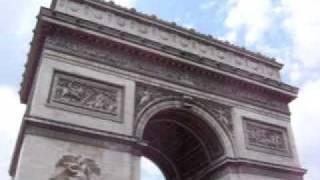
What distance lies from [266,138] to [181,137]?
311 centimetres

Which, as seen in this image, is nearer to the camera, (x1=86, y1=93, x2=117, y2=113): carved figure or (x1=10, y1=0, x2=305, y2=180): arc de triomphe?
(x1=10, y1=0, x2=305, y2=180): arc de triomphe

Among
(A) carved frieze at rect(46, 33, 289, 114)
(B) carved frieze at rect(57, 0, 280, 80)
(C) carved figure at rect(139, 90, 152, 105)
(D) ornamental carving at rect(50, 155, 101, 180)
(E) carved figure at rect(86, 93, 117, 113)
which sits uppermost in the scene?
(B) carved frieze at rect(57, 0, 280, 80)

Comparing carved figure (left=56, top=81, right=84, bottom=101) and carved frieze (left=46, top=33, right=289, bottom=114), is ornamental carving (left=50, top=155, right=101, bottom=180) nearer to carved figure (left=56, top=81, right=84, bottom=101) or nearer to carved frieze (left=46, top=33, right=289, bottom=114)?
carved figure (left=56, top=81, right=84, bottom=101)

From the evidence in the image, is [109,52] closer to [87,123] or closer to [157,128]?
[87,123]

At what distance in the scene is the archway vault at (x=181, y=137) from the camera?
47.3 feet

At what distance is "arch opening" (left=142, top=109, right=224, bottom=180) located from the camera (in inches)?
595

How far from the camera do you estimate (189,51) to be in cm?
1585

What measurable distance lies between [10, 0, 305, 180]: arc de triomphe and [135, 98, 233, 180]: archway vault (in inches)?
1.5

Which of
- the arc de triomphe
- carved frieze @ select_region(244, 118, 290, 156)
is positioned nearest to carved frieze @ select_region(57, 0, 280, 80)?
the arc de triomphe

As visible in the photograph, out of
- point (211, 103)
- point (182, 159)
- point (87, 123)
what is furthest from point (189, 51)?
point (87, 123)

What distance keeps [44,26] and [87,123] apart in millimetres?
3317

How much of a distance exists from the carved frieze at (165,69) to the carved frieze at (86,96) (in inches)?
34.4

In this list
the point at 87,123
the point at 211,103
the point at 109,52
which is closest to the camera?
the point at 87,123

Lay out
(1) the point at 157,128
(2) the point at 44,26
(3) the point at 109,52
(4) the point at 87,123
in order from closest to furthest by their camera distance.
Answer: (4) the point at 87,123, (2) the point at 44,26, (3) the point at 109,52, (1) the point at 157,128
